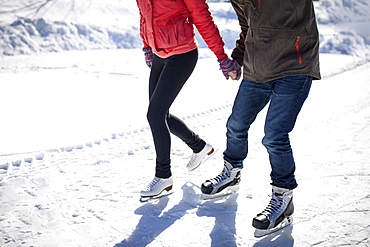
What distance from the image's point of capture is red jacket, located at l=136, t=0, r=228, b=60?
2.51 metres

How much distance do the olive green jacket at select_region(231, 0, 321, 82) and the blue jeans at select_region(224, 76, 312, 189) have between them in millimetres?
71

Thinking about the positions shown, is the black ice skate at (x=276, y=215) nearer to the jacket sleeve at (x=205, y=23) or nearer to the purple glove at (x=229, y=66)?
the purple glove at (x=229, y=66)

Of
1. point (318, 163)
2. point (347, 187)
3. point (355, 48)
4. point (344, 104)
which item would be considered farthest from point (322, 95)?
point (355, 48)

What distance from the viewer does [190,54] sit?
270cm

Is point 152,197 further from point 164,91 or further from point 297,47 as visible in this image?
point 297,47

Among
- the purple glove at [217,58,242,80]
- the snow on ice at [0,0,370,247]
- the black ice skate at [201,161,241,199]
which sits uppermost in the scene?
the purple glove at [217,58,242,80]

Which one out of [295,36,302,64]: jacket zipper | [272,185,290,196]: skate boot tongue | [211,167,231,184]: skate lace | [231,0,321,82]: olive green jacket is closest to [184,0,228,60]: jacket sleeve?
[231,0,321,82]: olive green jacket

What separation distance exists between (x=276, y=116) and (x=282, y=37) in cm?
45

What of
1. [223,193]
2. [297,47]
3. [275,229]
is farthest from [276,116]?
[223,193]

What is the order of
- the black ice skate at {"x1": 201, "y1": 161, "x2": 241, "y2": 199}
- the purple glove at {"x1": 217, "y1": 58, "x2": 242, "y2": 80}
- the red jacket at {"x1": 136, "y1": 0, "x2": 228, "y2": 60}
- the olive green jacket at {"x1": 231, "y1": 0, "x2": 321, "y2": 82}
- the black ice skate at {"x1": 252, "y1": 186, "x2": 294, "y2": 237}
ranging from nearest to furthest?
the olive green jacket at {"x1": 231, "y1": 0, "x2": 321, "y2": 82}, the black ice skate at {"x1": 252, "y1": 186, "x2": 294, "y2": 237}, the red jacket at {"x1": 136, "y1": 0, "x2": 228, "y2": 60}, the purple glove at {"x1": 217, "y1": 58, "x2": 242, "y2": 80}, the black ice skate at {"x1": 201, "y1": 161, "x2": 241, "y2": 199}

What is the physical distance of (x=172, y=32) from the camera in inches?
100

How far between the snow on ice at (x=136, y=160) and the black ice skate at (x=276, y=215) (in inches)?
2.1

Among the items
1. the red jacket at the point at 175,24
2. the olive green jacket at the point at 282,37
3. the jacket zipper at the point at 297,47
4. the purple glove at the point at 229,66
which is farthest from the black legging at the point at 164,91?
the jacket zipper at the point at 297,47

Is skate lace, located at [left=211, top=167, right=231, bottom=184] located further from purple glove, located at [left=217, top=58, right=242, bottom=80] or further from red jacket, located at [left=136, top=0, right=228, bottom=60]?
red jacket, located at [left=136, top=0, right=228, bottom=60]
